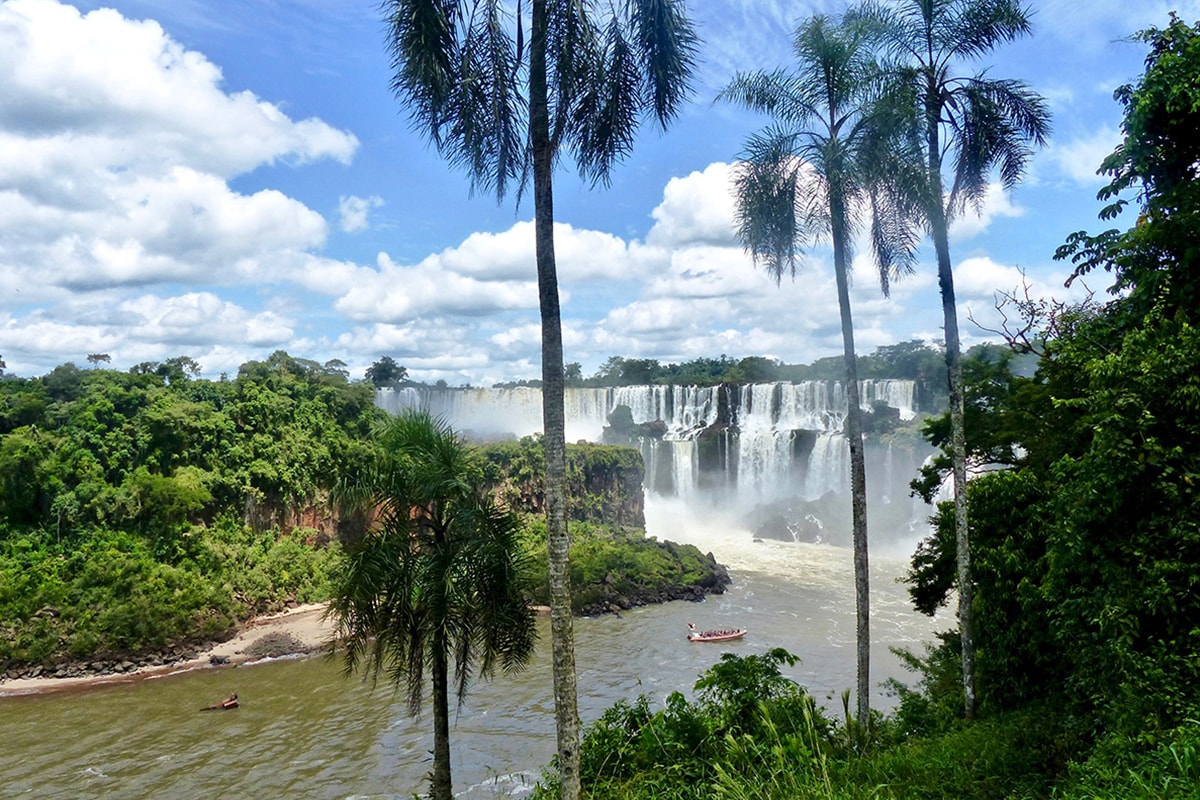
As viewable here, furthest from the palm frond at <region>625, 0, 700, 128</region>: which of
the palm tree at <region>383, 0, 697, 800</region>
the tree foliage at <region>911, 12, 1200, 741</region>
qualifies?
the tree foliage at <region>911, 12, 1200, 741</region>

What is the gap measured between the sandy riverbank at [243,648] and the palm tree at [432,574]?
13.0 metres

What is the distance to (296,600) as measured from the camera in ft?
91.2

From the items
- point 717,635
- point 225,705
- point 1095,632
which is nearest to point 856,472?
point 1095,632

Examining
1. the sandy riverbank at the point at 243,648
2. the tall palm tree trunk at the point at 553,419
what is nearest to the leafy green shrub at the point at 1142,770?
the tall palm tree trunk at the point at 553,419

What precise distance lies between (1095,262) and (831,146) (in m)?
3.53

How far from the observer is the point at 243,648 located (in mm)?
23297

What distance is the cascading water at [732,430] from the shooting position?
139 ft

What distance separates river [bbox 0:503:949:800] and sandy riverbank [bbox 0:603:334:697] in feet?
1.84

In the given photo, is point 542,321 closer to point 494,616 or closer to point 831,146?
point 494,616

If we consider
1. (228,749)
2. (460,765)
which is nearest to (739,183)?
(460,765)

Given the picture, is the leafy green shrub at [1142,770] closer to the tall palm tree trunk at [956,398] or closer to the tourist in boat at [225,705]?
the tall palm tree trunk at [956,398]

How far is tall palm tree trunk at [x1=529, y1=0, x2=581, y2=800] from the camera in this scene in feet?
19.4

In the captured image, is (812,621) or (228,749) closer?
(228,749)

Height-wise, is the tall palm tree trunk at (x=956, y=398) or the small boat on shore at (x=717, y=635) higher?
the tall palm tree trunk at (x=956, y=398)
